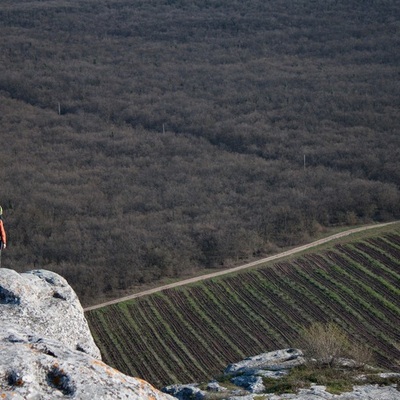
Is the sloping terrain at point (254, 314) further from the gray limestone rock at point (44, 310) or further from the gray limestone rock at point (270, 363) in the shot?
the gray limestone rock at point (44, 310)

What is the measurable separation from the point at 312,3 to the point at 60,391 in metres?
114

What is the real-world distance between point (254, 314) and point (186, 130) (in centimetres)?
3943

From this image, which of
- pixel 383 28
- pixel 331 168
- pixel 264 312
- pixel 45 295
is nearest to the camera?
pixel 45 295

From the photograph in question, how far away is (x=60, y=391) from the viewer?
32.0 feet

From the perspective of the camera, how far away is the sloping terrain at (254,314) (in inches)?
1303

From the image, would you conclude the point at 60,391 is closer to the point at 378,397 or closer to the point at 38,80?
the point at 378,397

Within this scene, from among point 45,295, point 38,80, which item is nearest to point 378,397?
point 45,295

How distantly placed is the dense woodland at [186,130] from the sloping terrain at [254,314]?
3293 millimetres

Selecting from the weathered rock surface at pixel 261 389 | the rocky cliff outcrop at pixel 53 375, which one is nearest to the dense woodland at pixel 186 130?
the weathered rock surface at pixel 261 389

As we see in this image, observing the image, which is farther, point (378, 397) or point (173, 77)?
point (173, 77)

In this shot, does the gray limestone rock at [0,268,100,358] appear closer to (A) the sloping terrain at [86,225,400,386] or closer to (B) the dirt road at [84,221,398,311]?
(A) the sloping terrain at [86,225,400,386]

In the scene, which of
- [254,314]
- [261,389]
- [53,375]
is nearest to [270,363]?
[261,389]

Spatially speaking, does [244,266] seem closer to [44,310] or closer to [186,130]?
[44,310]

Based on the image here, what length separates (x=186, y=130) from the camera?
245 feet
